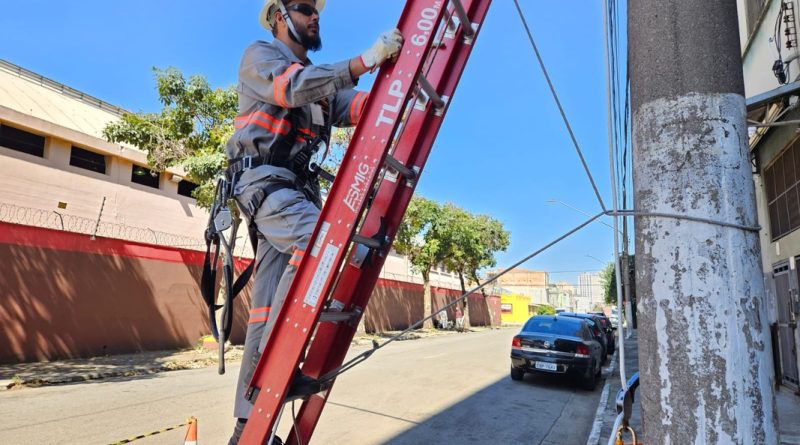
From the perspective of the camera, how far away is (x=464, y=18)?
2395 millimetres

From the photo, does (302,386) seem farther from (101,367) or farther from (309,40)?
(101,367)

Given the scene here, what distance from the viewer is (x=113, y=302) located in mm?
13859

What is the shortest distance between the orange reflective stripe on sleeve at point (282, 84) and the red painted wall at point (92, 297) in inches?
473

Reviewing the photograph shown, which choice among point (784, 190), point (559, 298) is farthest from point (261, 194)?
point (559, 298)

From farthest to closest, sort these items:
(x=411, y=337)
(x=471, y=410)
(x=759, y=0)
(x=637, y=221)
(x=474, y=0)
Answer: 1. (x=411, y=337)
2. (x=759, y=0)
3. (x=471, y=410)
4. (x=474, y=0)
5. (x=637, y=221)

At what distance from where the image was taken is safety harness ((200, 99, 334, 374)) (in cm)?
247

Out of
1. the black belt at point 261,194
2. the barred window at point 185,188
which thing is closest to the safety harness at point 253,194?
the black belt at point 261,194

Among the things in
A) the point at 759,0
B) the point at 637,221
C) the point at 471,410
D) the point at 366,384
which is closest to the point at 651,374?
the point at 637,221

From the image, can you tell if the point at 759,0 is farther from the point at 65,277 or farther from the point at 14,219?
the point at 14,219

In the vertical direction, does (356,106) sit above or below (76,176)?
below

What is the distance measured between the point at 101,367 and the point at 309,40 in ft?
37.4

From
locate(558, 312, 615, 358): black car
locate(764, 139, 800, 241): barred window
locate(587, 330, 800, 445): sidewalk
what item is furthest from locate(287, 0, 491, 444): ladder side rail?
locate(558, 312, 615, 358): black car

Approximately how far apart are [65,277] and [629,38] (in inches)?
551

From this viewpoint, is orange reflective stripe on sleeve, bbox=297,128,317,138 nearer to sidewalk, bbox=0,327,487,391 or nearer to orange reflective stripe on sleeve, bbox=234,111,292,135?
orange reflective stripe on sleeve, bbox=234,111,292,135
